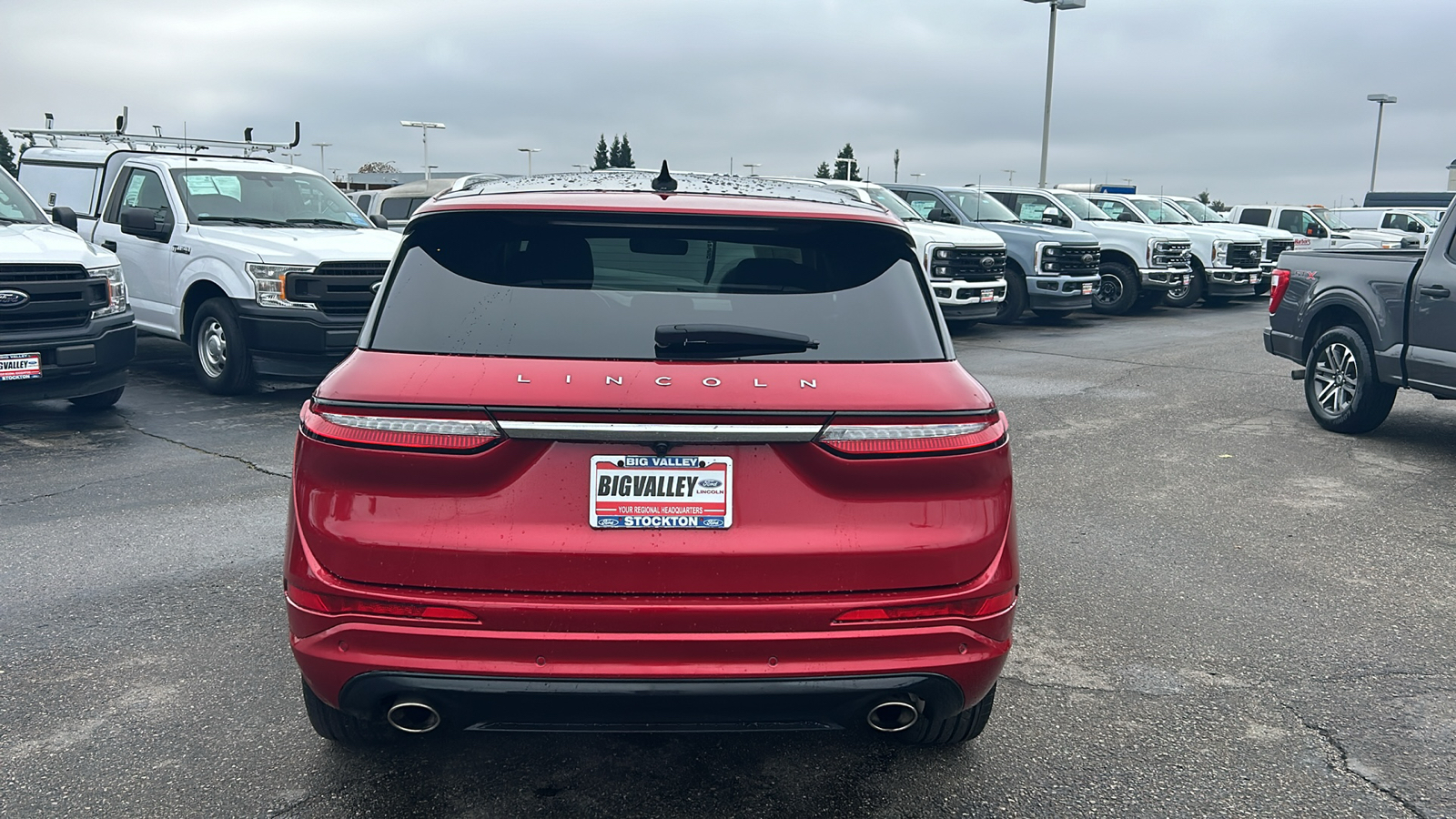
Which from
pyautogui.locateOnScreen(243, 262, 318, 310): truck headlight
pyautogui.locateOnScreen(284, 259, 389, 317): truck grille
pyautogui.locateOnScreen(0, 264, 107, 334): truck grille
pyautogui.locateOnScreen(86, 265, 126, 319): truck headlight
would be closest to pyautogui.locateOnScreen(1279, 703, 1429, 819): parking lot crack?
pyautogui.locateOnScreen(284, 259, 389, 317): truck grille

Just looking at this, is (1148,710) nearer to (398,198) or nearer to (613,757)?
(613,757)

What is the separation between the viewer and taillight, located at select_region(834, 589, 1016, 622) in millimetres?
2809

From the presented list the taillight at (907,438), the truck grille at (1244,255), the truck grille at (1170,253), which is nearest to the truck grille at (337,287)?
the taillight at (907,438)

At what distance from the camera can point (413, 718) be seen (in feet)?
9.52

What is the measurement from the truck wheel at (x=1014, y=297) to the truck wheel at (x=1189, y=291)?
447 cm

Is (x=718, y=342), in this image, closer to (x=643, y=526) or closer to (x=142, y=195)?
(x=643, y=526)

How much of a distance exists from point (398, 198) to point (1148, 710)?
1766 centimetres

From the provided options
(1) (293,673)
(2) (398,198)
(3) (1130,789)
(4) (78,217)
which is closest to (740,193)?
(3) (1130,789)

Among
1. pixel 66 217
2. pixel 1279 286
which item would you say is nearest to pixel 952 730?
pixel 1279 286

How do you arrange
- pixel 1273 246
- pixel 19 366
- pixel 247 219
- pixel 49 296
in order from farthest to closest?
pixel 1273 246 < pixel 247 219 < pixel 49 296 < pixel 19 366

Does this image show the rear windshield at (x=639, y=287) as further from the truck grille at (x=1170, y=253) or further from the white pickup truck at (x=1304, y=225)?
the white pickup truck at (x=1304, y=225)

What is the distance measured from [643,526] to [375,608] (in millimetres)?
668

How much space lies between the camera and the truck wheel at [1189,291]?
21.9 meters

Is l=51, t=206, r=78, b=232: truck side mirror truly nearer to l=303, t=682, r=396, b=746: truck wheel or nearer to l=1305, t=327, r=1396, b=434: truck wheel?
l=303, t=682, r=396, b=746: truck wheel
